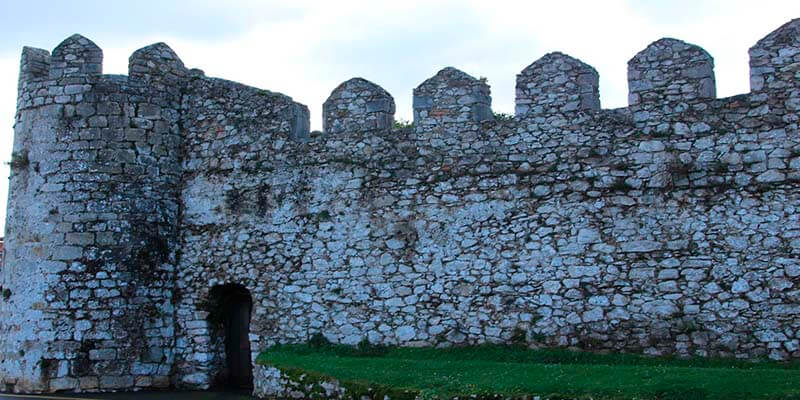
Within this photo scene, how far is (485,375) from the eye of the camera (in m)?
10.5

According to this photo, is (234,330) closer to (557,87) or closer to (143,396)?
(143,396)

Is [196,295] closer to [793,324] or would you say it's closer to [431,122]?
[431,122]

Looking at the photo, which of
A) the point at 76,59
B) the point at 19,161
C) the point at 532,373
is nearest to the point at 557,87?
the point at 532,373

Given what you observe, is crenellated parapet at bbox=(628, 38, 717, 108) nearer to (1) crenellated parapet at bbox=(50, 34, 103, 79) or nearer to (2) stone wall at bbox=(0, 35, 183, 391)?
(2) stone wall at bbox=(0, 35, 183, 391)

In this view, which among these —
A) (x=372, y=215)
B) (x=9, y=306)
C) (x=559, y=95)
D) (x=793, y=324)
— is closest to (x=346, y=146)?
(x=372, y=215)

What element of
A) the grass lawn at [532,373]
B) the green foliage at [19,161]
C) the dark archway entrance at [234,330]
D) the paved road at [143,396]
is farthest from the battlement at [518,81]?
the paved road at [143,396]

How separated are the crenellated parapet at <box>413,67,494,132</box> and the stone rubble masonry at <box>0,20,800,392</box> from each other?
34mm

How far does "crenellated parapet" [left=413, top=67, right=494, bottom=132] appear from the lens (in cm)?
1362

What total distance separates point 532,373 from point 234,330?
7023 mm

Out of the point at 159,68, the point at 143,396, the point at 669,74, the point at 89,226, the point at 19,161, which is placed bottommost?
the point at 143,396

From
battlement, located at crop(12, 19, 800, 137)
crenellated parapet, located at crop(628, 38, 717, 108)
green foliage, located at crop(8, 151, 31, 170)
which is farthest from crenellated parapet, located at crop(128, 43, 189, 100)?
crenellated parapet, located at crop(628, 38, 717, 108)

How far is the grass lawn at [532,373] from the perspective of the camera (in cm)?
894

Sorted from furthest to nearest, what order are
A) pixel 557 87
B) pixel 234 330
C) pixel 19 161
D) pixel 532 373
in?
1. pixel 234 330
2. pixel 19 161
3. pixel 557 87
4. pixel 532 373

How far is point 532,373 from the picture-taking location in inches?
410
